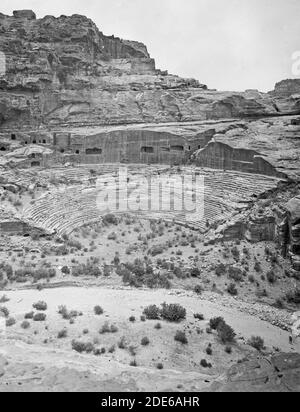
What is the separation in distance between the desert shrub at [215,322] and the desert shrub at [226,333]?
0.66 feet

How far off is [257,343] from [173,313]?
2860mm

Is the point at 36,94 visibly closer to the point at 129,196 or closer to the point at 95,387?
the point at 129,196

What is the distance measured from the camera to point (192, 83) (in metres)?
39.8

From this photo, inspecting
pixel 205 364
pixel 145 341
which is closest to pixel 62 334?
pixel 145 341

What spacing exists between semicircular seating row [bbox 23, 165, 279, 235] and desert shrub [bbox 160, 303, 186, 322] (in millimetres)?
9125

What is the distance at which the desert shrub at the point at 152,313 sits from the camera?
13403 mm

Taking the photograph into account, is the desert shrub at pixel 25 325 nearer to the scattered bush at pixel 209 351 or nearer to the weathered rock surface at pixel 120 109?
the scattered bush at pixel 209 351

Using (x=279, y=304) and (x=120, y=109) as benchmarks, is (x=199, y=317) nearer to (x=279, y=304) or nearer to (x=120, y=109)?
(x=279, y=304)

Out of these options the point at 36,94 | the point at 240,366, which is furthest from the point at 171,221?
the point at 36,94

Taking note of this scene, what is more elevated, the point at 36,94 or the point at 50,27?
the point at 50,27

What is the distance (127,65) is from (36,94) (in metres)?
13.4

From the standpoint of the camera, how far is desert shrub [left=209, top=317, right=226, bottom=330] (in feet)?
43.1

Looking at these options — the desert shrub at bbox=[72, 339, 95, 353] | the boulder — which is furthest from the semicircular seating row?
the boulder

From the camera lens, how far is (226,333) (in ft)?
41.0
